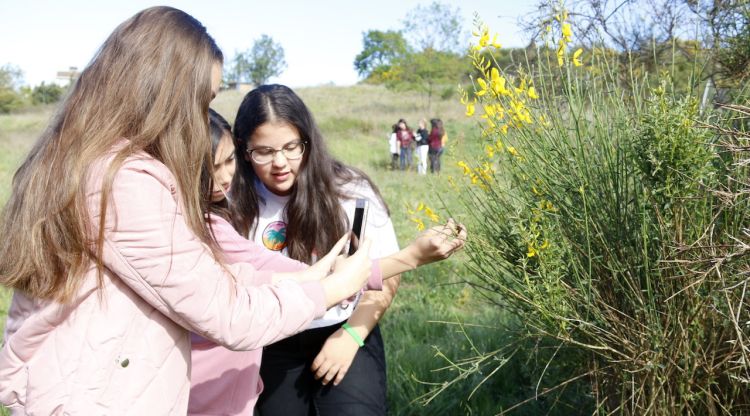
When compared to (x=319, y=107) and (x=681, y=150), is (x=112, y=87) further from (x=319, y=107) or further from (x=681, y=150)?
(x=319, y=107)

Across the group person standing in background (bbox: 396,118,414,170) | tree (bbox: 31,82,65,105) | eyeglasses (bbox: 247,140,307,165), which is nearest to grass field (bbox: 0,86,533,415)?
eyeglasses (bbox: 247,140,307,165)

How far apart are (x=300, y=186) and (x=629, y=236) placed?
1150 mm

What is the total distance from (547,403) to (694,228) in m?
1.64

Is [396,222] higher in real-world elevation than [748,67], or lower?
lower

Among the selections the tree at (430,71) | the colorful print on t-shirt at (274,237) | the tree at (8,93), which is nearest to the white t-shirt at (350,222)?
the colorful print on t-shirt at (274,237)

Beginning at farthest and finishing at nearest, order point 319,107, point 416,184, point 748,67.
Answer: point 319,107 < point 416,184 < point 748,67

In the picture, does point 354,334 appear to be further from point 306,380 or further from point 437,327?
point 437,327

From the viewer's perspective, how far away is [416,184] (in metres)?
11.5

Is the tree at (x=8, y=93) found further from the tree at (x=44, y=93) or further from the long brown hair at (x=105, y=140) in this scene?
the long brown hair at (x=105, y=140)

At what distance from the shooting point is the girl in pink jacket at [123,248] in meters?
1.35

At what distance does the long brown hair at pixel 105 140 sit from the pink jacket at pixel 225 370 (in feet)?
1.82

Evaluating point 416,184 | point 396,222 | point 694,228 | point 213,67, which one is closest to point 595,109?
point 694,228

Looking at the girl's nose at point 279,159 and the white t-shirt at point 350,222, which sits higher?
the girl's nose at point 279,159

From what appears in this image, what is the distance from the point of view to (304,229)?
2.34m
